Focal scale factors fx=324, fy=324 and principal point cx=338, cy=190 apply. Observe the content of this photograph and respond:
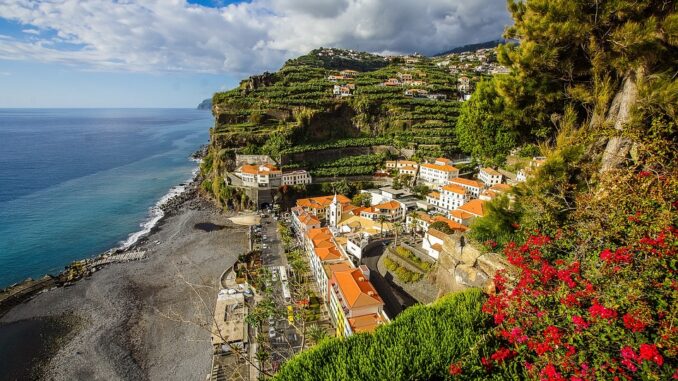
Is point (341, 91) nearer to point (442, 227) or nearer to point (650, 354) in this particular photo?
point (442, 227)

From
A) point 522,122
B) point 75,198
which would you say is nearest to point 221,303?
point 522,122

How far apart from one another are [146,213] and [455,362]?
4348 cm

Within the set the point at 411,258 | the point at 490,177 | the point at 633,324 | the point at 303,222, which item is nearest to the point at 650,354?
the point at 633,324

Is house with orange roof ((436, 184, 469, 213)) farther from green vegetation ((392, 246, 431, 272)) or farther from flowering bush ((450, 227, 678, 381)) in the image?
flowering bush ((450, 227, 678, 381))

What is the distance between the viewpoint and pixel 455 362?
5660mm

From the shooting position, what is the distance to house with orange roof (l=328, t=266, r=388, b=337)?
15.4 meters

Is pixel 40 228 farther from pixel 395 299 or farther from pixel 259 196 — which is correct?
pixel 395 299

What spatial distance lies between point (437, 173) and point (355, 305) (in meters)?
26.8

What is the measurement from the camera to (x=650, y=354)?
3328 mm

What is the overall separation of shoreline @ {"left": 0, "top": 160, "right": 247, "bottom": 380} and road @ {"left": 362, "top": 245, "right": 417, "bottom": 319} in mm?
9579

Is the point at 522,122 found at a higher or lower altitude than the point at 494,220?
higher

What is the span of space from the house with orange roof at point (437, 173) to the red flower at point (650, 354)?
1392 inches

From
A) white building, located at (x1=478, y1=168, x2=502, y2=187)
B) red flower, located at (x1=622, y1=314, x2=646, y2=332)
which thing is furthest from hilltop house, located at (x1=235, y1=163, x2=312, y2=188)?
red flower, located at (x1=622, y1=314, x2=646, y2=332)

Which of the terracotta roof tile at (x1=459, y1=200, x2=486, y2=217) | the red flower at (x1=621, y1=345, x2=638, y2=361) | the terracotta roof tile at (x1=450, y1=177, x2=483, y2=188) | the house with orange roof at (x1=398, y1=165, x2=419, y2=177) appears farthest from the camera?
the house with orange roof at (x1=398, y1=165, x2=419, y2=177)
